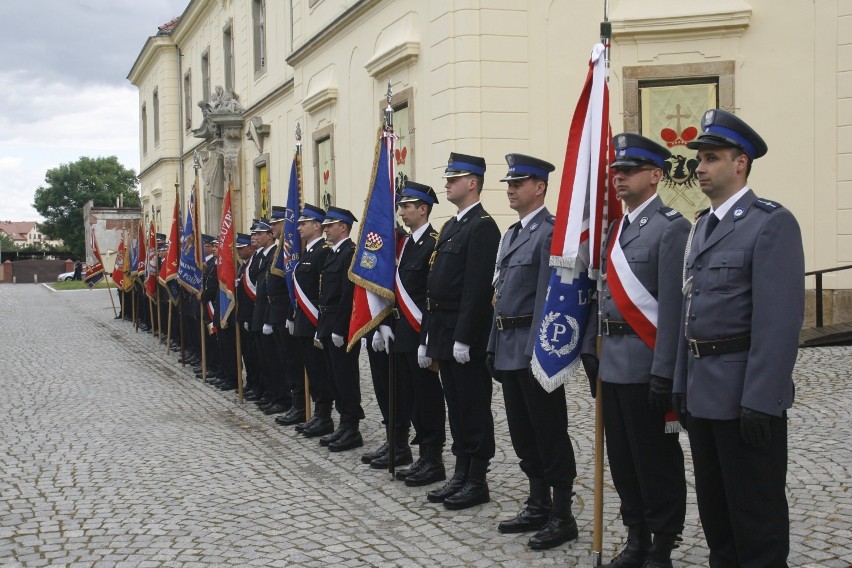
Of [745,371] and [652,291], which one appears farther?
[652,291]

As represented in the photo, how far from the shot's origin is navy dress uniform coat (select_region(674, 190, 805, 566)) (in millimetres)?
3531

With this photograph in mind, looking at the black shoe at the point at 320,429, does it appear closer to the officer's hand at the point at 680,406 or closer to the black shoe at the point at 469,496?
the black shoe at the point at 469,496

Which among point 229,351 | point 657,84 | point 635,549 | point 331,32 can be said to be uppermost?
point 331,32

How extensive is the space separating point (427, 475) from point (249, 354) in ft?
16.1

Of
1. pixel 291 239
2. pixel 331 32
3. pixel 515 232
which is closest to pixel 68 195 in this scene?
pixel 331 32

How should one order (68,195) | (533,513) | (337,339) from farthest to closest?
(68,195), (337,339), (533,513)

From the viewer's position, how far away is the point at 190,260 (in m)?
13.0

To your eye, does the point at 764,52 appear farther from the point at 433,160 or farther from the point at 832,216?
the point at 433,160

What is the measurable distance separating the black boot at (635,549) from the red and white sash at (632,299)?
89 cm

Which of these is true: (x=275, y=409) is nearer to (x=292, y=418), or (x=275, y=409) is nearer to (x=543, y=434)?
(x=292, y=418)

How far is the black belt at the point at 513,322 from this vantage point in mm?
5185

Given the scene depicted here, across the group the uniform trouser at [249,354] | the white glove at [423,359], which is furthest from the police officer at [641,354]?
the uniform trouser at [249,354]

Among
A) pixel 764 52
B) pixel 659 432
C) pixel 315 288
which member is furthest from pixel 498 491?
pixel 764 52

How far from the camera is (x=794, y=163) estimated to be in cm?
1131
